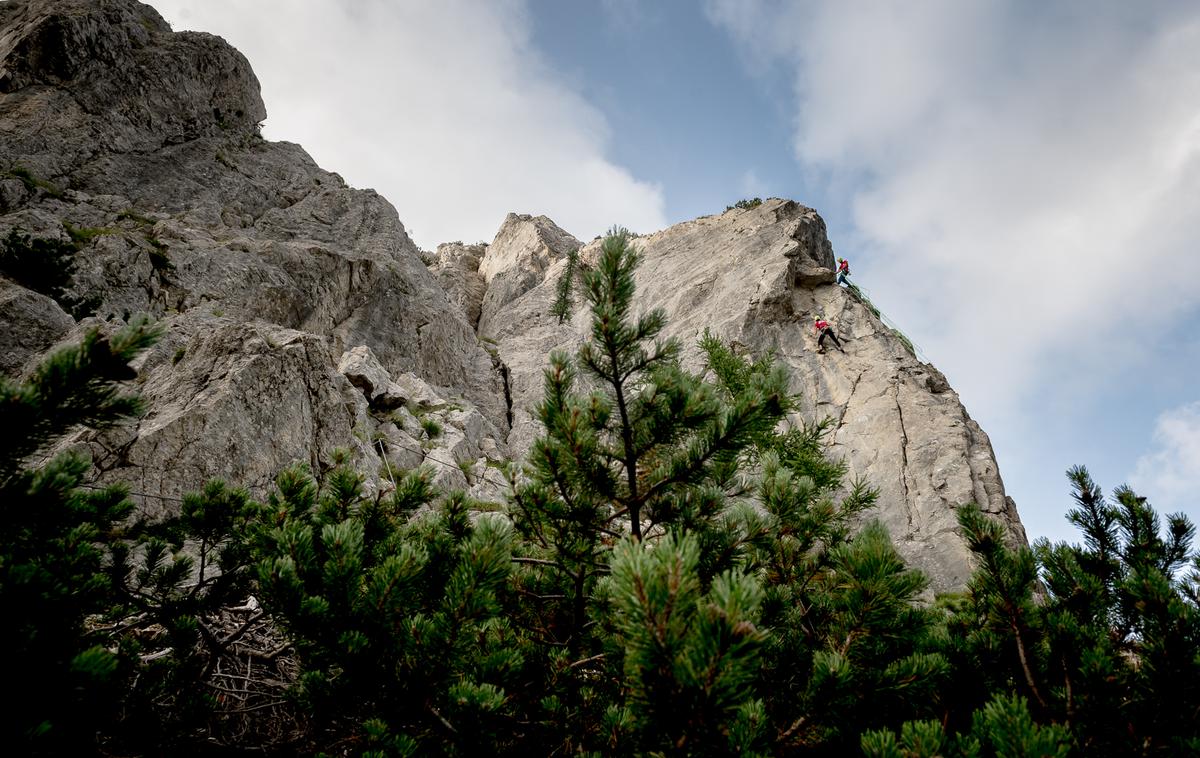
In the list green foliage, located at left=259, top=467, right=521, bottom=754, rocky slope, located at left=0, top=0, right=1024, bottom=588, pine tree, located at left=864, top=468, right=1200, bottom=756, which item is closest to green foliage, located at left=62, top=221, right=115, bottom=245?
rocky slope, located at left=0, top=0, right=1024, bottom=588

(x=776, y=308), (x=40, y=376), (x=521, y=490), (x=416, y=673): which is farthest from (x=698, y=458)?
(x=776, y=308)

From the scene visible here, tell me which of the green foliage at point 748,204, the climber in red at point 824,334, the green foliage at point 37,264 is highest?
the green foliage at point 748,204

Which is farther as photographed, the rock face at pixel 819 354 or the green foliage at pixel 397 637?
the rock face at pixel 819 354

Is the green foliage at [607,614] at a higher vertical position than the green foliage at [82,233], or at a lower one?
lower

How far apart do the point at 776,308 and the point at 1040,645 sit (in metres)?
22.8

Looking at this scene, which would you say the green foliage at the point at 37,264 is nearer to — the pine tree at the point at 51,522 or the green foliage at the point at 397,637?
the pine tree at the point at 51,522

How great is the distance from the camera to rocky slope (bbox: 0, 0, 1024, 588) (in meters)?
11.0

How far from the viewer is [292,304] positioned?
67.1 feet

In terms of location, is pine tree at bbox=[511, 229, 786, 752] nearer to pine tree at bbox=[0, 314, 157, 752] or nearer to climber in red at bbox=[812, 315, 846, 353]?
pine tree at bbox=[0, 314, 157, 752]

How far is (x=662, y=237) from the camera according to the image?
34562mm

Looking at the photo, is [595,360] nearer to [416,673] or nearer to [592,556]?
[592,556]

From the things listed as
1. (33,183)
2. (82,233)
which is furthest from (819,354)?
(33,183)

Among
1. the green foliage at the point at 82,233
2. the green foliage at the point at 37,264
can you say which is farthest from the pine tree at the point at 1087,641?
the green foliage at the point at 82,233

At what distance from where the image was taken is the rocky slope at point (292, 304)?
10961 mm
